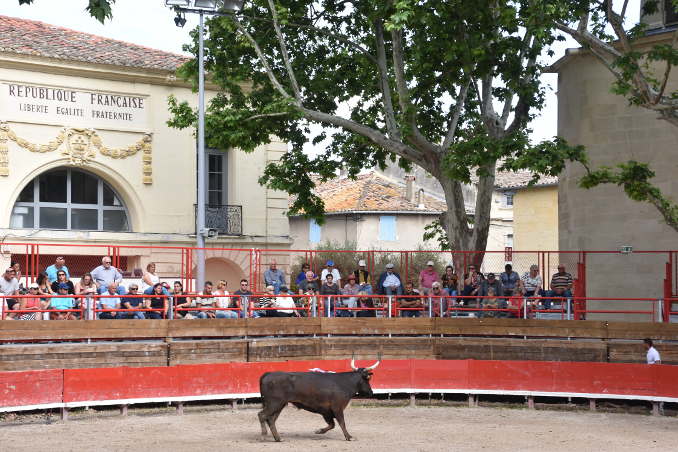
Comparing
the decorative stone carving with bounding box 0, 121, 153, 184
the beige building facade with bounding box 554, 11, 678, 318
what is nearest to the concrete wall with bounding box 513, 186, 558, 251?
the beige building facade with bounding box 554, 11, 678, 318

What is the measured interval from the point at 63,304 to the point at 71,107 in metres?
11.4

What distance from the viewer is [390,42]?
30625 millimetres

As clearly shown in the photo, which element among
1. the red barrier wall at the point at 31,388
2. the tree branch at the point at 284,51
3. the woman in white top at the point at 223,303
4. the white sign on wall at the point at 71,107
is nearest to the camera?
the red barrier wall at the point at 31,388

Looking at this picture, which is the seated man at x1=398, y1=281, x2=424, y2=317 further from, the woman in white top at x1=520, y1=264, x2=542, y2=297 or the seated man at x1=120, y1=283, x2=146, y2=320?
the seated man at x1=120, y1=283, x2=146, y2=320

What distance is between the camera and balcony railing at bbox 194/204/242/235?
35344 millimetres

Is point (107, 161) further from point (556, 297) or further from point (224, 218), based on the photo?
point (556, 297)

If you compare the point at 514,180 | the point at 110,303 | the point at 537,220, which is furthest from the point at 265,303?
the point at 514,180

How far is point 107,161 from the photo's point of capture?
3312 centimetres

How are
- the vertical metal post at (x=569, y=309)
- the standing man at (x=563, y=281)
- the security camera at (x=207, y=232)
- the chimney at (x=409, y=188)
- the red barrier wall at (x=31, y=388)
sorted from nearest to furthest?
1. the red barrier wall at (x=31, y=388)
2. the vertical metal post at (x=569, y=309)
3. the standing man at (x=563, y=281)
4. the security camera at (x=207, y=232)
5. the chimney at (x=409, y=188)

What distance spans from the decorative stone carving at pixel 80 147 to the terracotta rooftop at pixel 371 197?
908 inches

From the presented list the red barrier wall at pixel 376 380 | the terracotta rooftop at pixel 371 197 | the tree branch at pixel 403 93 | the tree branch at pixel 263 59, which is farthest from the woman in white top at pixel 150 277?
the terracotta rooftop at pixel 371 197

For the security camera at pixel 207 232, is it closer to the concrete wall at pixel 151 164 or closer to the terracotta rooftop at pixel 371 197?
the concrete wall at pixel 151 164

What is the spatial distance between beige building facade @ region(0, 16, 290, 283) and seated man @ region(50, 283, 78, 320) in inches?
302

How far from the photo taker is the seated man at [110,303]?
2314 cm
